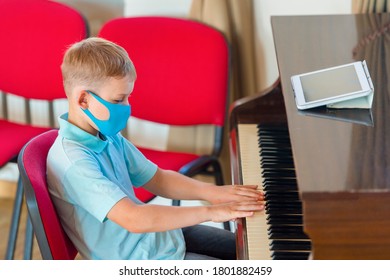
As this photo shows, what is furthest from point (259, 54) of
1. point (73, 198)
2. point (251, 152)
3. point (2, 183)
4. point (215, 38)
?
point (73, 198)

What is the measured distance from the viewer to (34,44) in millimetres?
2914

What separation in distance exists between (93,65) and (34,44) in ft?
4.09

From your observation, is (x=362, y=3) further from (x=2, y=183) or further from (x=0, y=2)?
(x=2, y=183)

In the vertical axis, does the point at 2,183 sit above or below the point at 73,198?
below

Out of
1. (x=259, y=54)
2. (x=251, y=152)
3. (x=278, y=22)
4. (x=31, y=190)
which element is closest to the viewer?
(x=31, y=190)

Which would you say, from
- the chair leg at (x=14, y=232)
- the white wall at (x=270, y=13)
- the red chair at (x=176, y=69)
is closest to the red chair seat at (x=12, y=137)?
the chair leg at (x=14, y=232)

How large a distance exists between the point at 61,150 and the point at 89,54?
0.20m

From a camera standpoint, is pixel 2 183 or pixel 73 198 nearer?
pixel 73 198

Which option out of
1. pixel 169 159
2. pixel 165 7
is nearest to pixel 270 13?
pixel 165 7

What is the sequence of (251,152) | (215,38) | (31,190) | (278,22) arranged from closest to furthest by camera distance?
(31,190) < (251,152) < (278,22) < (215,38)

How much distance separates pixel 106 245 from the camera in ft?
5.99

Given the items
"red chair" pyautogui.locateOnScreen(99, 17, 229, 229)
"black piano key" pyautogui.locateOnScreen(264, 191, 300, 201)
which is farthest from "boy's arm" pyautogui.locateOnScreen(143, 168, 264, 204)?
"red chair" pyautogui.locateOnScreen(99, 17, 229, 229)

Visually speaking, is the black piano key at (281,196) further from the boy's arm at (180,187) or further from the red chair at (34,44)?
the red chair at (34,44)

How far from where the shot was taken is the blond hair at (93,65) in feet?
5.66
